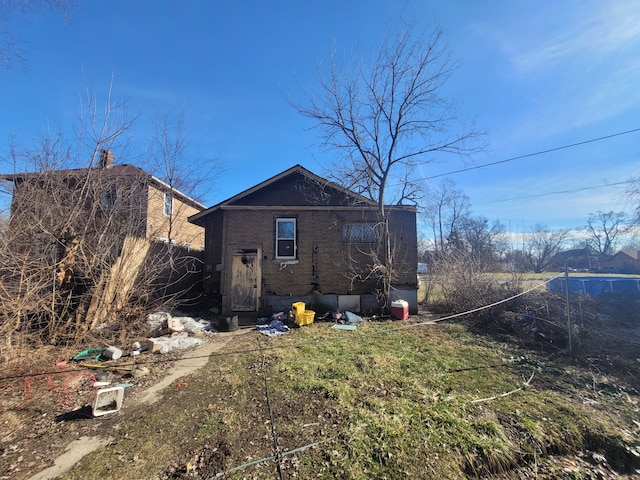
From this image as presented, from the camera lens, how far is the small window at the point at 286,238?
10742 mm

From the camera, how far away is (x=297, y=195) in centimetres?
1115

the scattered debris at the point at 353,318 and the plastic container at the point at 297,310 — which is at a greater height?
the plastic container at the point at 297,310

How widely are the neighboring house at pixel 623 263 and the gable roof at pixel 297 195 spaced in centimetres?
5655

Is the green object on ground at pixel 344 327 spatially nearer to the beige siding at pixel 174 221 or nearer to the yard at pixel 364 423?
the yard at pixel 364 423

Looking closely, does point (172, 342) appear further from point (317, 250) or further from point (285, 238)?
point (317, 250)

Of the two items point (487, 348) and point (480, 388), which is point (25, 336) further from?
point (487, 348)

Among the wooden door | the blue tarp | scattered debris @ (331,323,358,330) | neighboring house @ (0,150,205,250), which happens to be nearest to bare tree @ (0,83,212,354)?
neighboring house @ (0,150,205,250)

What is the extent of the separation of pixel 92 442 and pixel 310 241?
8.18 metres

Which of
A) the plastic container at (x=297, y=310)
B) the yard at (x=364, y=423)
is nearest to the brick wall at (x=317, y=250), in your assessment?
the plastic container at (x=297, y=310)

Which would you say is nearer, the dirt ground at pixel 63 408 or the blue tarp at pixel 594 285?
the dirt ground at pixel 63 408

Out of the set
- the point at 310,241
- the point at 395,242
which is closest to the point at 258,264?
the point at 310,241

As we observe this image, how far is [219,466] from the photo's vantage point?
2.78 metres

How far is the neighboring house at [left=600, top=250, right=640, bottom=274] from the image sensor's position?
4479 cm

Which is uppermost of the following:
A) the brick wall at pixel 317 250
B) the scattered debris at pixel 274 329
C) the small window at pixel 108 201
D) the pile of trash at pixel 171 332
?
the small window at pixel 108 201
